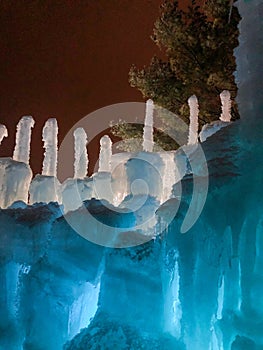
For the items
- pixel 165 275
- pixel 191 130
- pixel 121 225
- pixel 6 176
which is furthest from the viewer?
pixel 191 130

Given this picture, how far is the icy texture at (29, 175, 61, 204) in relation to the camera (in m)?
7.88

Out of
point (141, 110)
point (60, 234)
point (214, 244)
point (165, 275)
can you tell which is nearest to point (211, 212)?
point (214, 244)

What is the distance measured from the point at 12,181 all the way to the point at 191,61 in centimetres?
557

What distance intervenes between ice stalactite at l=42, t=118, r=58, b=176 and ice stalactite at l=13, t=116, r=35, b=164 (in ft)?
0.90

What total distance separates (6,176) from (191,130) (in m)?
3.27

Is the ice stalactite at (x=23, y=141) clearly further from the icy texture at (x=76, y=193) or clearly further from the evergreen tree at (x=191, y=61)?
the evergreen tree at (x=191, y=61)

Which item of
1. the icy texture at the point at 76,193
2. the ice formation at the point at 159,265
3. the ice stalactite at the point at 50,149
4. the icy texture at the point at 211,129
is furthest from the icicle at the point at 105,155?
the icy texture at the point at 211,129

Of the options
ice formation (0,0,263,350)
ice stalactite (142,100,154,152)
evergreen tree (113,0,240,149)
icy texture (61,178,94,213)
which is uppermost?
evergreen tree (113,0,240,149)

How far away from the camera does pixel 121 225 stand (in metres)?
7.00

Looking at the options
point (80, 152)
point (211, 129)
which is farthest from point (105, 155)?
point (211, 129)

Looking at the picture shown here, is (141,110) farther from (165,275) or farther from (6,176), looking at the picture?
(165,275)

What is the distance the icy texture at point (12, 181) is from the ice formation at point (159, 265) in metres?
0.52

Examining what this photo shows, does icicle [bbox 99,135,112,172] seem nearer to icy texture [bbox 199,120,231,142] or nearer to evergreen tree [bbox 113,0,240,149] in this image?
icy texture [bbox 199,120,231,142]

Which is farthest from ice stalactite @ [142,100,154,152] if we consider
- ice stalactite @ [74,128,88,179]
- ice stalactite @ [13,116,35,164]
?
ice stalactite @ [13,116,35,164]
